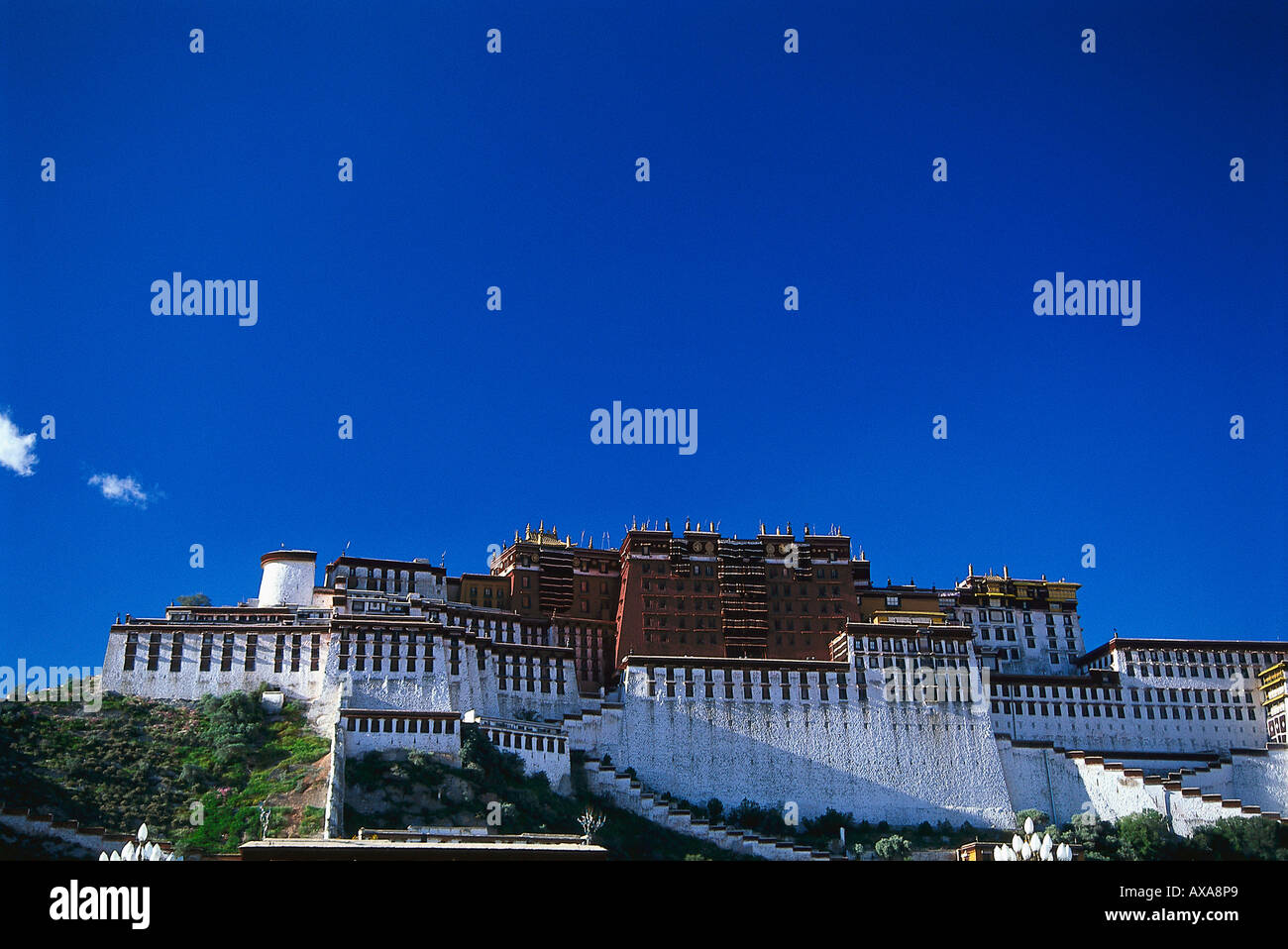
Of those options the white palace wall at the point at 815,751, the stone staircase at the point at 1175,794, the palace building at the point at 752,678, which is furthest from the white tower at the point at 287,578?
the stone staircase at the point at 1175,794

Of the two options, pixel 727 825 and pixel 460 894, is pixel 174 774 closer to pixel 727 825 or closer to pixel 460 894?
pixel 727 825

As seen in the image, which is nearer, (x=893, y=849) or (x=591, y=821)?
(x=591, y=821)

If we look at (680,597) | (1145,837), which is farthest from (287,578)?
(1145,837)

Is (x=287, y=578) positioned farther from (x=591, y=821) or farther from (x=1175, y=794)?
(x=1175, y=794)

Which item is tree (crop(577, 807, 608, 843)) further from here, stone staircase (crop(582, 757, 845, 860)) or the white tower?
the white tower

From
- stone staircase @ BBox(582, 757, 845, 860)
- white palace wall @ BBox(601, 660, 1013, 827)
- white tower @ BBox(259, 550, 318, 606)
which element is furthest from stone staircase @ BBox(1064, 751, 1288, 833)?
white tower @ BBox(259, 550, 318, 606)

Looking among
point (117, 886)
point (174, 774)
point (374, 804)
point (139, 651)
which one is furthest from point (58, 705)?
point (117, 886)

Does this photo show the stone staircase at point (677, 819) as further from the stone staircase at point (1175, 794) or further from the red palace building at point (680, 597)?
the stone staircase at point (1175, 794)
